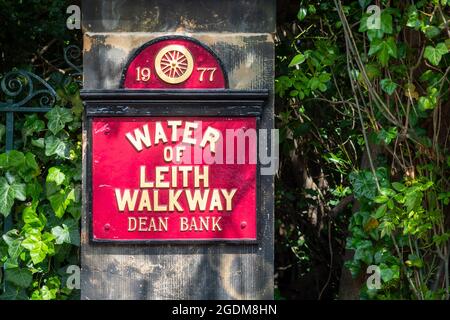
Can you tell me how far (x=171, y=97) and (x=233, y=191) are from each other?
23.5 inches

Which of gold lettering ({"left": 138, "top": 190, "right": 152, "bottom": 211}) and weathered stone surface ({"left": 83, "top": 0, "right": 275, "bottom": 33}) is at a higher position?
weathered stone surface ({"left": 83, "top": 0, "right": 275, "bottom": 33})

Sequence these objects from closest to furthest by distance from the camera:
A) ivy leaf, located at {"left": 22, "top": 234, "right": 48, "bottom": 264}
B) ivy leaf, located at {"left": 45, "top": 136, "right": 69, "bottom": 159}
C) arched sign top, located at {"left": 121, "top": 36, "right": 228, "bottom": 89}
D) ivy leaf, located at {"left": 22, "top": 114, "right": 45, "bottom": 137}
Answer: arched sign top, located at {"left": 121, "top": 36, "right": 228, "bottom": 89} → ivy leaf, located at {"left": 22, "top": 234, "right": 48, "bottom": 264} → ivy leaf, located at {"left": 45, "top": 136, "right": 69, "bottom": 159} → ivy leaf, located at {"left": 22, "top": 114, "right": 45, "bottom": 137}

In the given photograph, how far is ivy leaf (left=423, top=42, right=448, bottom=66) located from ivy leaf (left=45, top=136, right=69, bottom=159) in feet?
7.16

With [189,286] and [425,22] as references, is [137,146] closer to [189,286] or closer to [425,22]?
[189,286]

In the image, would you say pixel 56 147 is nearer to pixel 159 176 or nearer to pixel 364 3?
pixel 159 176

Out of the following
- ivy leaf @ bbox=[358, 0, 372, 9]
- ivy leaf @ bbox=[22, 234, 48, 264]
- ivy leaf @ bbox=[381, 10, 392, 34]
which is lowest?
ivy leaf @ bbox=[22, 234, 48, 264]

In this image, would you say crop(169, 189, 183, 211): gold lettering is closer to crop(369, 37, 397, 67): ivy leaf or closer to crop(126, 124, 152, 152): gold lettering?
crop(126, 124, 152, 152): gold lettering

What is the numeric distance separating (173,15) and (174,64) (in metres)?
0.26

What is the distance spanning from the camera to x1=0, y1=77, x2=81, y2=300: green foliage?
15.6 ft

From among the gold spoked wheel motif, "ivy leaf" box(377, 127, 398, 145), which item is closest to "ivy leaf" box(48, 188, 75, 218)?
the gold spoked wheel motif

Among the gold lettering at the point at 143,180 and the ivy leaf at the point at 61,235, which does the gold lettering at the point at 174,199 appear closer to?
the gold lettering at the point at 143,180

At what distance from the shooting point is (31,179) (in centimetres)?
487

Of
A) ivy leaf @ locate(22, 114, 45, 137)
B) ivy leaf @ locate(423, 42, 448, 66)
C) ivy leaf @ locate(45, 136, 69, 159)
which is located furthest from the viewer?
ivy leaf @ locate(22, 114, 45, 137)

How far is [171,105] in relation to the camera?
4.22 meters
